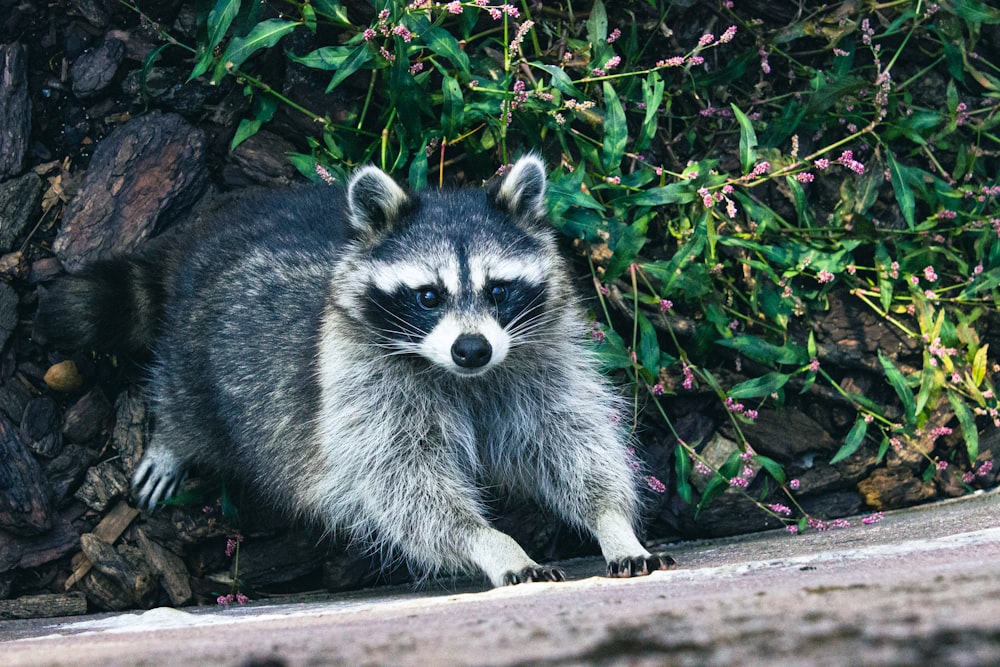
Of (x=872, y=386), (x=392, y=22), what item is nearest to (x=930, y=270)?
(x=872, y=386)

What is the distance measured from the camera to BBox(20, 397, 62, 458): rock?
351 cm

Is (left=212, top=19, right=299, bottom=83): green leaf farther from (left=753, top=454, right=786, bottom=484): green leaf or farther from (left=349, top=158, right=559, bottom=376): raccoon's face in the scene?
(left=753, top=454, right=786, bottom=484): green leaf

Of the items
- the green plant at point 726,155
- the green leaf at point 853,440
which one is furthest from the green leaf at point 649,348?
the green leaf at point 853,440

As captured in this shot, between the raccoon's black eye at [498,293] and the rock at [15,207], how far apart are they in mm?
1858

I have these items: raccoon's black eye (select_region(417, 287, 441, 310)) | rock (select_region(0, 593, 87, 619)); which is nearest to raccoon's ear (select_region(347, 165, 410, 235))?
raccoon's black eye (select_region(417, 287, 441, 310))

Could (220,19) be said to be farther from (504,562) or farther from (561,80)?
(504,562)

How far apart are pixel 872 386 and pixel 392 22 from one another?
2.11 meters

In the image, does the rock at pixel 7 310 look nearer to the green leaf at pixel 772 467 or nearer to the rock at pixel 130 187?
the rock at pixel 130 187

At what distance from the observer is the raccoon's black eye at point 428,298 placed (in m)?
2.90

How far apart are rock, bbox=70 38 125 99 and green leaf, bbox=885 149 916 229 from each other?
281 cm

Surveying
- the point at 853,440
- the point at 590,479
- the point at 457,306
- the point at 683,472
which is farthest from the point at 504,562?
Answer: the point at 853,440

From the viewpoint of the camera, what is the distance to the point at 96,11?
12.0 ft

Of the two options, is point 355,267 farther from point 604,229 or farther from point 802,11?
point 802,11

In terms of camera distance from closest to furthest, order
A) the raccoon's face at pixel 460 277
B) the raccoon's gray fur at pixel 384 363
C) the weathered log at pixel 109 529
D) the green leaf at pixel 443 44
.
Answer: the raccoon's face at pixel 460 277, the raccoon's gray fur at pixel 384 363, the green leaf at pixel 443 44, the weathered log at pixel 109 529
